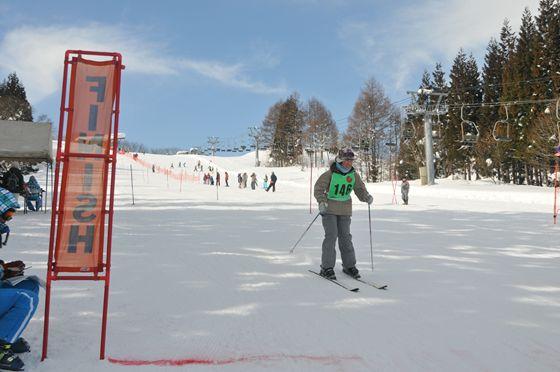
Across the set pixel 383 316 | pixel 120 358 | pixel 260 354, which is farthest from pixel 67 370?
pixel 383 316

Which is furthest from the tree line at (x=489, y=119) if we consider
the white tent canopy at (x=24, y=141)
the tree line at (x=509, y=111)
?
the white tent canopy at (x=24, y=141)

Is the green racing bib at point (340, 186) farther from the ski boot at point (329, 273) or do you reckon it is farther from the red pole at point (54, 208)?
the red pole at point (54, 208)

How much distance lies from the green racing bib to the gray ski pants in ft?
0.81

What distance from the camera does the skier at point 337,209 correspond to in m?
5.32

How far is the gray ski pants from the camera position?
532 cm

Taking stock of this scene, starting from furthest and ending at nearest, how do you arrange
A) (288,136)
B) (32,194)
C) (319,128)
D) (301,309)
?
(288,136) < (319,128) < (32,194) < (301,309)

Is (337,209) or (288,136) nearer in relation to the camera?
(337,209)

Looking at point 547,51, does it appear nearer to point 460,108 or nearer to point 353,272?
point 460,108

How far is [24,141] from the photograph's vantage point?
12.9 m

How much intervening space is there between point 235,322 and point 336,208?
7.06 feet

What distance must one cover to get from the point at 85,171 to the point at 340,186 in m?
3.21

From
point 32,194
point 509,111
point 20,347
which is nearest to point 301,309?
point 20,347

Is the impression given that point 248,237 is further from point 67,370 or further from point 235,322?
point 67,370

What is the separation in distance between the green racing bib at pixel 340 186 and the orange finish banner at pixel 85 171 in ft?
9.99
